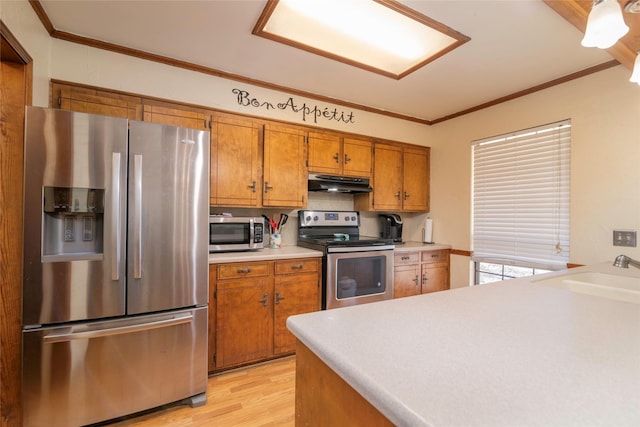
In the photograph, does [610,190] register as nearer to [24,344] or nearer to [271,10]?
[271,10]

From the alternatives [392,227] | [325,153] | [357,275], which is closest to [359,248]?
[357,275]

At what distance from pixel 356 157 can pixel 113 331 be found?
8.16ft

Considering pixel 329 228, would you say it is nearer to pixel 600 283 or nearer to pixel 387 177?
pixel 387 177

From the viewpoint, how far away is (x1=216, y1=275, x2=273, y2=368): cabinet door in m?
2.12

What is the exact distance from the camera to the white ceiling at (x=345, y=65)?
167cm

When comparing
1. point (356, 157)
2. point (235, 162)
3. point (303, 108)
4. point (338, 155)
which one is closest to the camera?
point (235, 162)

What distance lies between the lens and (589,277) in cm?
158

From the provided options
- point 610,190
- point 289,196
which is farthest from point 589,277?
point 289,196

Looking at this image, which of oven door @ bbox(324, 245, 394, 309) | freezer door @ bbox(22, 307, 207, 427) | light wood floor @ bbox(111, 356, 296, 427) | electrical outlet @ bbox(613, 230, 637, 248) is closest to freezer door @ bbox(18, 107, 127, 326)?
freezer door @ bbox(22, 307, 207, 427)

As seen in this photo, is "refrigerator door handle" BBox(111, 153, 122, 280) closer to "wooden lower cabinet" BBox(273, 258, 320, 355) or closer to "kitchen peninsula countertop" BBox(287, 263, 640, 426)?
"wooden lower cabinet" BBox(273, 258, 320, 355)

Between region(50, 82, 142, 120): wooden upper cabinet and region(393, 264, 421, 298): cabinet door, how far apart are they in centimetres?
269

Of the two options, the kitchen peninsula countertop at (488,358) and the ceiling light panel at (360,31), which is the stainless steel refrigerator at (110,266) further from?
the kitchen peninsula countertop at (488,358)

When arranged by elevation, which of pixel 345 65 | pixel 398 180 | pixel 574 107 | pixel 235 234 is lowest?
pixel 235 234

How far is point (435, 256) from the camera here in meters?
3.22
